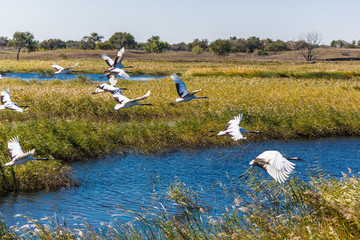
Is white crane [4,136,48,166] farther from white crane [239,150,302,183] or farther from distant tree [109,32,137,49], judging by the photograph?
distant tree [109,32,137,49]

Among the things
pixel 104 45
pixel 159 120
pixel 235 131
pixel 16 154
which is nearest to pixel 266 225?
pixel 235 131

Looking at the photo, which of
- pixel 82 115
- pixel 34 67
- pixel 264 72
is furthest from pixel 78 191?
pixel 34 67

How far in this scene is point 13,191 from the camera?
36.6 ft

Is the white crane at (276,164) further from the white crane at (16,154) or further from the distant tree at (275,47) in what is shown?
the distant tree at (275,47)

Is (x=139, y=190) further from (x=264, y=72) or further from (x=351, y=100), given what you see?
(x=264, y=72)

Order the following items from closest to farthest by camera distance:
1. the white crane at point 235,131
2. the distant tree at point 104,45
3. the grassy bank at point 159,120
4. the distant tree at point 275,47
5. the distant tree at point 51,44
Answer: the white crane at point 235,131, the grassy bank at point 159,120, the distant tree at point 104,45, the distant tree at point 275,47, the distant tree at point 51,44

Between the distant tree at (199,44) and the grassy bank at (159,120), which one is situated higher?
the distant tree at (199,44)

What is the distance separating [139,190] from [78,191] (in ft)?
5.76

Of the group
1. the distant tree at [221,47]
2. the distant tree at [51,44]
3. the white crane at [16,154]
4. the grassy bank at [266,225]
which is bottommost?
the grassy bank at [266,225]

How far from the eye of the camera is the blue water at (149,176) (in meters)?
10.4

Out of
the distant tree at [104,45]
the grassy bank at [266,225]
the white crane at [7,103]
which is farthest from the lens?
the distant tree at [104,45]

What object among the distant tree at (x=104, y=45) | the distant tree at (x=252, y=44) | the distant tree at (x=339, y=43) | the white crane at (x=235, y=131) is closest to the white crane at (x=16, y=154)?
the white crane at (x=235, y=131)

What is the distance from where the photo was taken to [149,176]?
13.2 metres

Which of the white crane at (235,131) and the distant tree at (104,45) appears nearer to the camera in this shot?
the white crane at (235,131)
